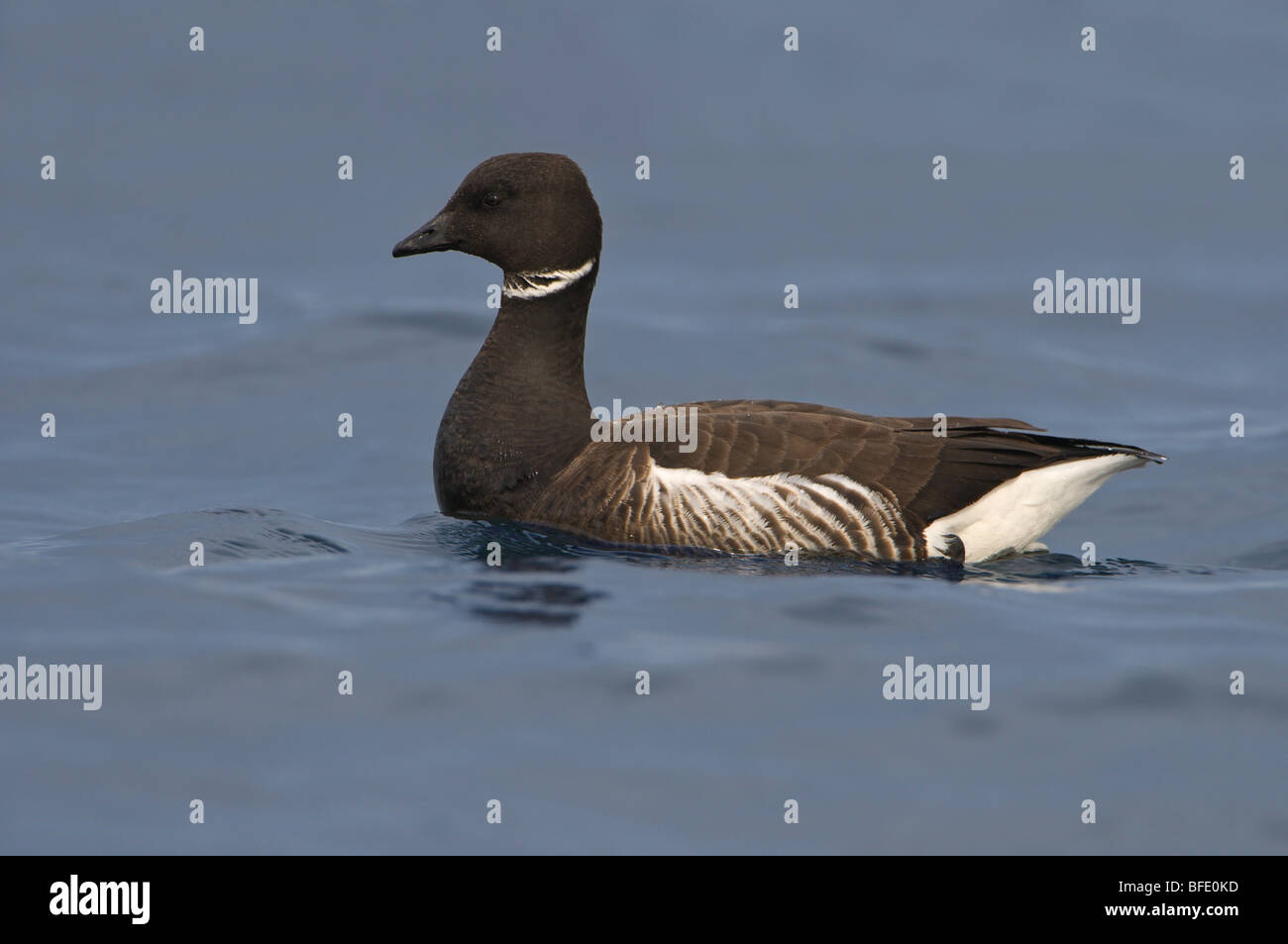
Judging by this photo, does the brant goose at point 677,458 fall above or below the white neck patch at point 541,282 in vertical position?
below

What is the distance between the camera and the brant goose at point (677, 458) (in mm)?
10750

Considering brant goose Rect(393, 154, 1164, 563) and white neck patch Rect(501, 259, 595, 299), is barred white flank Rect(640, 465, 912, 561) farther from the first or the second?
white neck patch Rect(501, 259, 595, 299)

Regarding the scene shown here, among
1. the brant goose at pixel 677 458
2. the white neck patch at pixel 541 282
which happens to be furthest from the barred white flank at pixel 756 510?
the white neck patch at pixel 541 282

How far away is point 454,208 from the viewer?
38.1 ft

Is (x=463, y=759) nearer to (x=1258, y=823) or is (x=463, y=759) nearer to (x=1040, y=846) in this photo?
(x=1040, y=846)

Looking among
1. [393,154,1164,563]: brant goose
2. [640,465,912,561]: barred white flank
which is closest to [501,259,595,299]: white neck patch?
[393,154,1164,563]: brant goose

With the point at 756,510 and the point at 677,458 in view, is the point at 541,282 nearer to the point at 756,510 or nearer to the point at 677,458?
the point at 677,458

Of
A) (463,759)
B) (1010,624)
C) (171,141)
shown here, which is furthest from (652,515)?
(171,141)

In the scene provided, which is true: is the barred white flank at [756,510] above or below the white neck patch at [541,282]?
below

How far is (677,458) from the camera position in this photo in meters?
10.8

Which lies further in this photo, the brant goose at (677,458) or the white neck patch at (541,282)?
the white neck patch at (541,282)

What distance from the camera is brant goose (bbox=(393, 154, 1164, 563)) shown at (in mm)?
10750

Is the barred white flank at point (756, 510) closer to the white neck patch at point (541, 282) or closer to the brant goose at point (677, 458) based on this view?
the brant goose at point (677, 458)

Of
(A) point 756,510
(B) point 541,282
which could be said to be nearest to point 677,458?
(A) point 756,510
